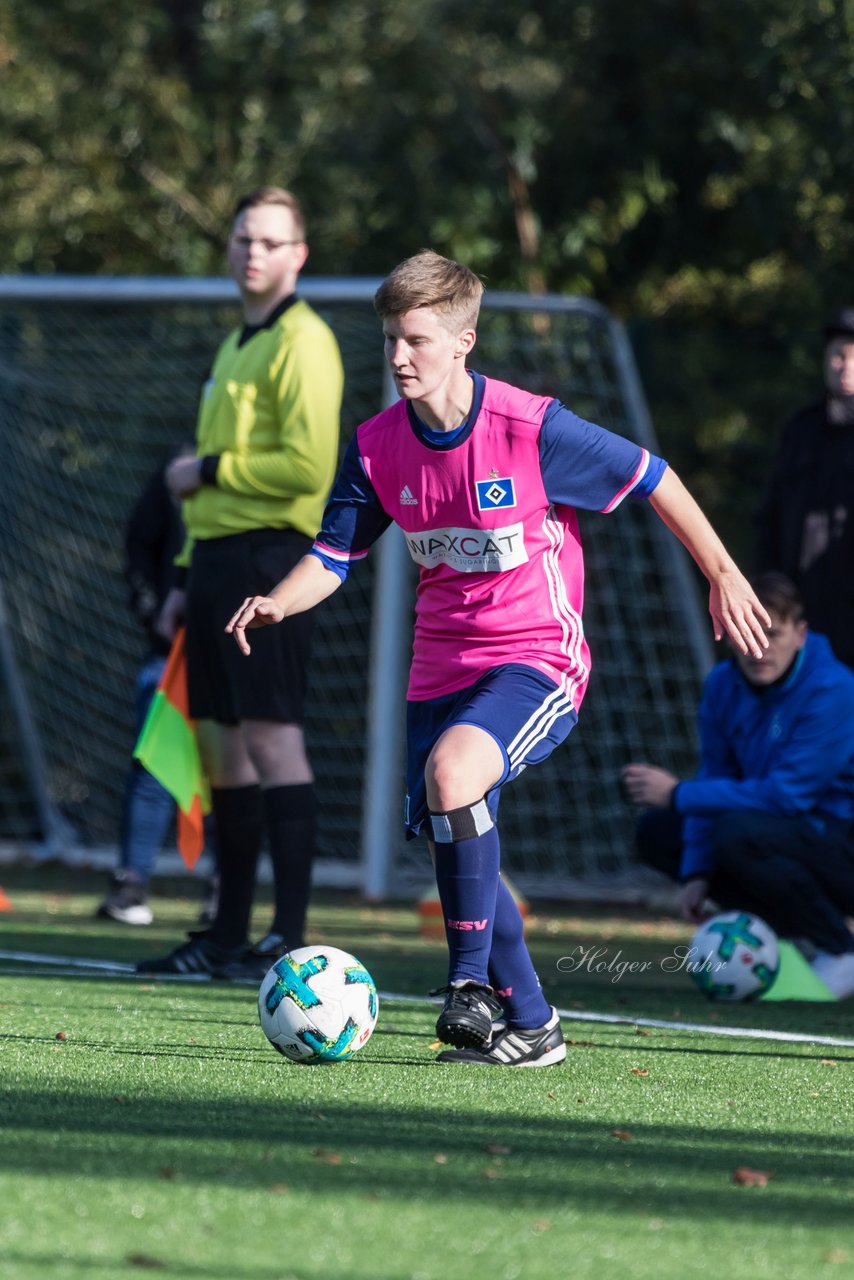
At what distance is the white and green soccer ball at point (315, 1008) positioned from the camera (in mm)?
3928

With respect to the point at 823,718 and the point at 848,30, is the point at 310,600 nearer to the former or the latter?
the point at 823,718

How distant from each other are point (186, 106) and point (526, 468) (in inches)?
393

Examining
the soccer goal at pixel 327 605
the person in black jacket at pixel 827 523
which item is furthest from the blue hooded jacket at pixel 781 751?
the soccer goal at pixel 327 605

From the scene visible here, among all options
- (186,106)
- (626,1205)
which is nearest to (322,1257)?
(626,1205)

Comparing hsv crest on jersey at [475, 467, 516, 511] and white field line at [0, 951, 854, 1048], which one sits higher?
hsv crest on jersey at [475, 467, 516, 511]

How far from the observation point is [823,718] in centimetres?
620

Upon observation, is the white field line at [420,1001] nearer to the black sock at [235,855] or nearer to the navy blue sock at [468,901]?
the black sock at [235,855]

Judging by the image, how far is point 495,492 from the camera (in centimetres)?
420

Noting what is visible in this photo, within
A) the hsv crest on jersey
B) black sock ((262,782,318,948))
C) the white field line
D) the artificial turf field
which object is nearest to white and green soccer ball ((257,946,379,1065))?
the artificial turf field

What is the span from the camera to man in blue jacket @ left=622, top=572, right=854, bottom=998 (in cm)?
615

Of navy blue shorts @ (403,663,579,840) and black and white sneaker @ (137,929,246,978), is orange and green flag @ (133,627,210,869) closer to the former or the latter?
black and white sneaker @ (137,929,246,978)

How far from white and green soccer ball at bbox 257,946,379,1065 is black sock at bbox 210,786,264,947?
1.46 metres

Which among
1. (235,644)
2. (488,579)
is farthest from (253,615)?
(235,644)

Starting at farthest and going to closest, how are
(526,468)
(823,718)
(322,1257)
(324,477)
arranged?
(823,718) → (324,477) → (526,468) → (322,1257)
